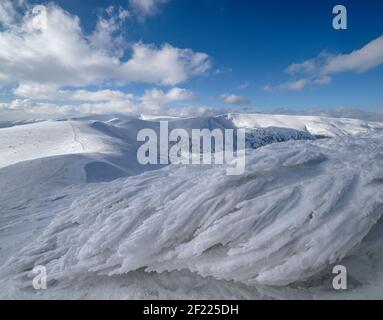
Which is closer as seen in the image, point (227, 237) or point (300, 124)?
point (227, 237)

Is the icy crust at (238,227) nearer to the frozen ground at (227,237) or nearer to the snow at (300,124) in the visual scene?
the frozen ground at (227,237)

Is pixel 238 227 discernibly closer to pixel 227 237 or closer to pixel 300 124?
pixel 227 237

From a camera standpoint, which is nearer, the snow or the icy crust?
the icy crust

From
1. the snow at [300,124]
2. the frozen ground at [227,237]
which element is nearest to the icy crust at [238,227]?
the frozen ground at [227,237]

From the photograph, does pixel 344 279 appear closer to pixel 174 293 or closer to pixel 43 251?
pixel 174 293

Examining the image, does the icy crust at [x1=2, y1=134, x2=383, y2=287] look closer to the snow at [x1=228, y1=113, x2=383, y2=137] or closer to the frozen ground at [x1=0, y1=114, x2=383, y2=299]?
the frozen ground at [x1=0, y1=114, x2=383, y2=299]

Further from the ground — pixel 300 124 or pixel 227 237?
pixel 300 124

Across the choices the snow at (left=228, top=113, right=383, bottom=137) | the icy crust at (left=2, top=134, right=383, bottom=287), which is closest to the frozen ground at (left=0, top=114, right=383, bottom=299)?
the icy crust at (left=2, top=134, right=383, bottom=287)

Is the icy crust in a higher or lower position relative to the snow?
lower

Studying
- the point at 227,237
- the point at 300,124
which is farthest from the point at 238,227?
the point at 300,124
